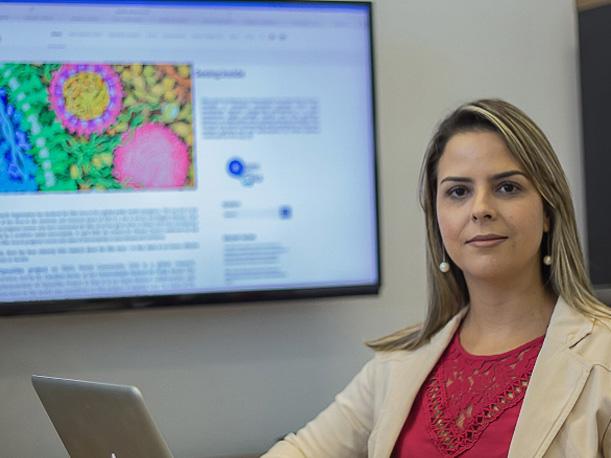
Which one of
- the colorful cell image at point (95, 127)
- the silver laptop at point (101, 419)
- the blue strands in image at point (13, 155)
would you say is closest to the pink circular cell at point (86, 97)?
the colorful cell image at point (95, 127)

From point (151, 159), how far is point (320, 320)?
65cm

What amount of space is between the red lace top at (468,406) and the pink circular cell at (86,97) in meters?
1.04

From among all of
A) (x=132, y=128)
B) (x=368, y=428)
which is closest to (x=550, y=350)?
(x=368, y=428)

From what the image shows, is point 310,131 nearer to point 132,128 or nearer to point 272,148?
point 272,148

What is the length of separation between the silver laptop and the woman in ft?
1.96

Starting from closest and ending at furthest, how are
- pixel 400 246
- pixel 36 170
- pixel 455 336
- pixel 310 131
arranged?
pixel 455 336 < pixel 36 170 < pixel 310 131 < pixel 400 246

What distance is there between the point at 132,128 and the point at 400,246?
0.83 meters

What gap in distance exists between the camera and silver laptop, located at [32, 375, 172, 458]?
62.0 inches

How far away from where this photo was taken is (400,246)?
9.05 feet

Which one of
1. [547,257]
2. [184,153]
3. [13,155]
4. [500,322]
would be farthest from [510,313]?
[13,155]

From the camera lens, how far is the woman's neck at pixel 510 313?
6.38 feet

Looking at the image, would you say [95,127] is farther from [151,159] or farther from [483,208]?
[483,208]

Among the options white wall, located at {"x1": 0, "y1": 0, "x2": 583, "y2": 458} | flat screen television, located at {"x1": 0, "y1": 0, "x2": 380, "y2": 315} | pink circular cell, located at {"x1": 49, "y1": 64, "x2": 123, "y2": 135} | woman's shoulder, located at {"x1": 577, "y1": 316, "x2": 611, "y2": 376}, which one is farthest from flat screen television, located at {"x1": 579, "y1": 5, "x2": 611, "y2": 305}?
pink circular cell, located at {"x1": 49, "y1": 64, "x2": 123, "y2": 135}

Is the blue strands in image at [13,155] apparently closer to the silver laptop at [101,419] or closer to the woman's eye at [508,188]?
the silver laptop at [101,419]
